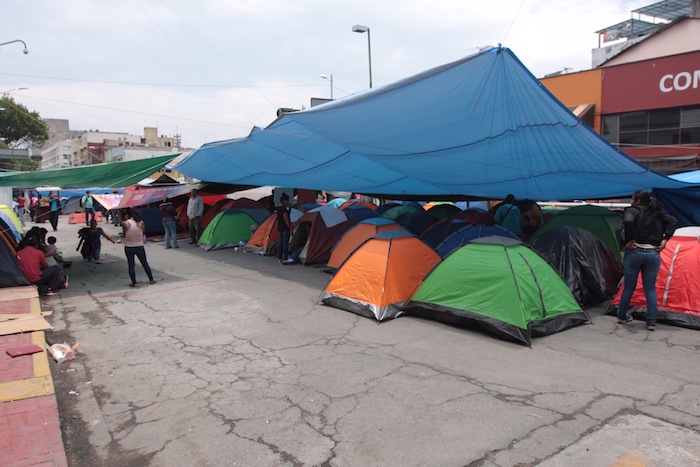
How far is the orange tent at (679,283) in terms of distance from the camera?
6.20 m

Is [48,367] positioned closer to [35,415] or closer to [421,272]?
[35,415]

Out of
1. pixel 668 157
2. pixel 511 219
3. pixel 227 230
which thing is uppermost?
pixel 668 157

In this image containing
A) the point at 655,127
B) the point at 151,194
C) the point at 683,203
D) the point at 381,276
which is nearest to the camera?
the point at 381,276

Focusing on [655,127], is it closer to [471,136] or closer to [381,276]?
[471,136]

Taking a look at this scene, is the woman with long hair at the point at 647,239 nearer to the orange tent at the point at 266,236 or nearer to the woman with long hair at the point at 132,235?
the woman with long hair at the point at 132,235

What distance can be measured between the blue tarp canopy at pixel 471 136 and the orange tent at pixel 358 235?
123cm

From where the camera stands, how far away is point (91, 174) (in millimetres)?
9711

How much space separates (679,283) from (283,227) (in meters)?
8.04

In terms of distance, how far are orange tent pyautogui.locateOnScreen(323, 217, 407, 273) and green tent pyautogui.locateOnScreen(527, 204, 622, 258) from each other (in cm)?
279

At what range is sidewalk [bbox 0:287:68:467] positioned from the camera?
3.40m

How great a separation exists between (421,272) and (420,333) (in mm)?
1461

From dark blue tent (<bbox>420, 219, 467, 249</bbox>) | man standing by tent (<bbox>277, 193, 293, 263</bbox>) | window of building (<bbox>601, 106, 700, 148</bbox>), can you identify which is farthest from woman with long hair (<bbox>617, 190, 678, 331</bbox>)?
window of building (<bbox>601, 106, 700, 148</bbox>)

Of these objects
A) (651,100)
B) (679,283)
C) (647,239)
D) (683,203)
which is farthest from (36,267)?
(651,100)

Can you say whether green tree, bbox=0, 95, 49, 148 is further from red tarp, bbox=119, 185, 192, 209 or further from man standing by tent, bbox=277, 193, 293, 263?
man standing by tent, bbox=277, 193, 293, 263
